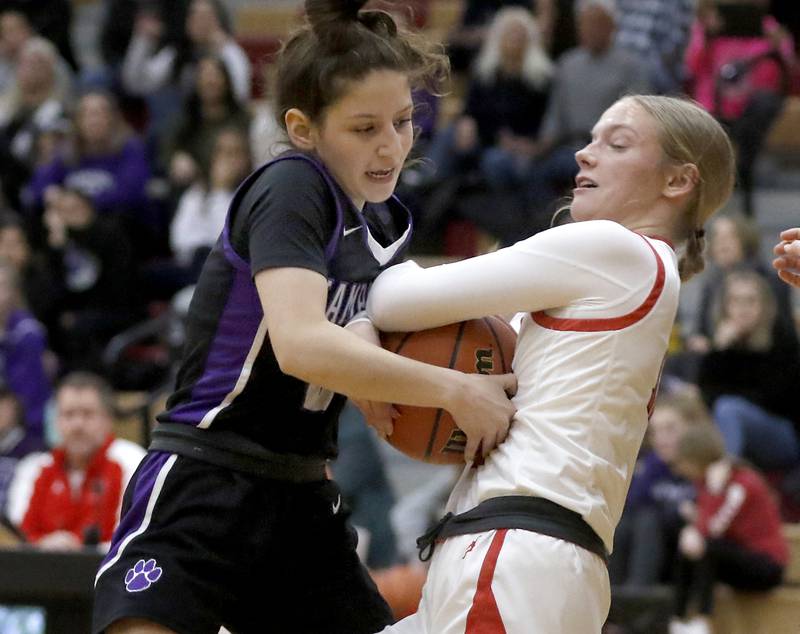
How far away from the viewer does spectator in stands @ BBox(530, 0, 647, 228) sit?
28.7ft

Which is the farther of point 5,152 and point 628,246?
point 5,152

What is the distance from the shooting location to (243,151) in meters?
8.72

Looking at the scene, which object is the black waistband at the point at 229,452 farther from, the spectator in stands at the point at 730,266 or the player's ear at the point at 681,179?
the spectator in stands at the point at 730,266

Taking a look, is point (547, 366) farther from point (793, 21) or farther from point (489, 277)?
point (793, 21)

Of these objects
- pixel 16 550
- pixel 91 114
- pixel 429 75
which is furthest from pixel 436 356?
pixel 91 114

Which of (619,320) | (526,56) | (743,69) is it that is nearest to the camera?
(619,320)

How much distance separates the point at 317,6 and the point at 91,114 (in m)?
6.84

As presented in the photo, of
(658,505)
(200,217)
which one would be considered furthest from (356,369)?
(200,217)

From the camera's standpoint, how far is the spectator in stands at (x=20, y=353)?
822cm

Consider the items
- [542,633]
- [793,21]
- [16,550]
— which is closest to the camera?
[542,633]

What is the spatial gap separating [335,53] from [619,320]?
744 millimetres

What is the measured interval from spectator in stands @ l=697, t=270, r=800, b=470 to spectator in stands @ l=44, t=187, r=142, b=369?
3.62 metres

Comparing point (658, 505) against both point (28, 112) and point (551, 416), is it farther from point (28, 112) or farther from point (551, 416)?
point (28, 112)

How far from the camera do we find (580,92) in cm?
900
